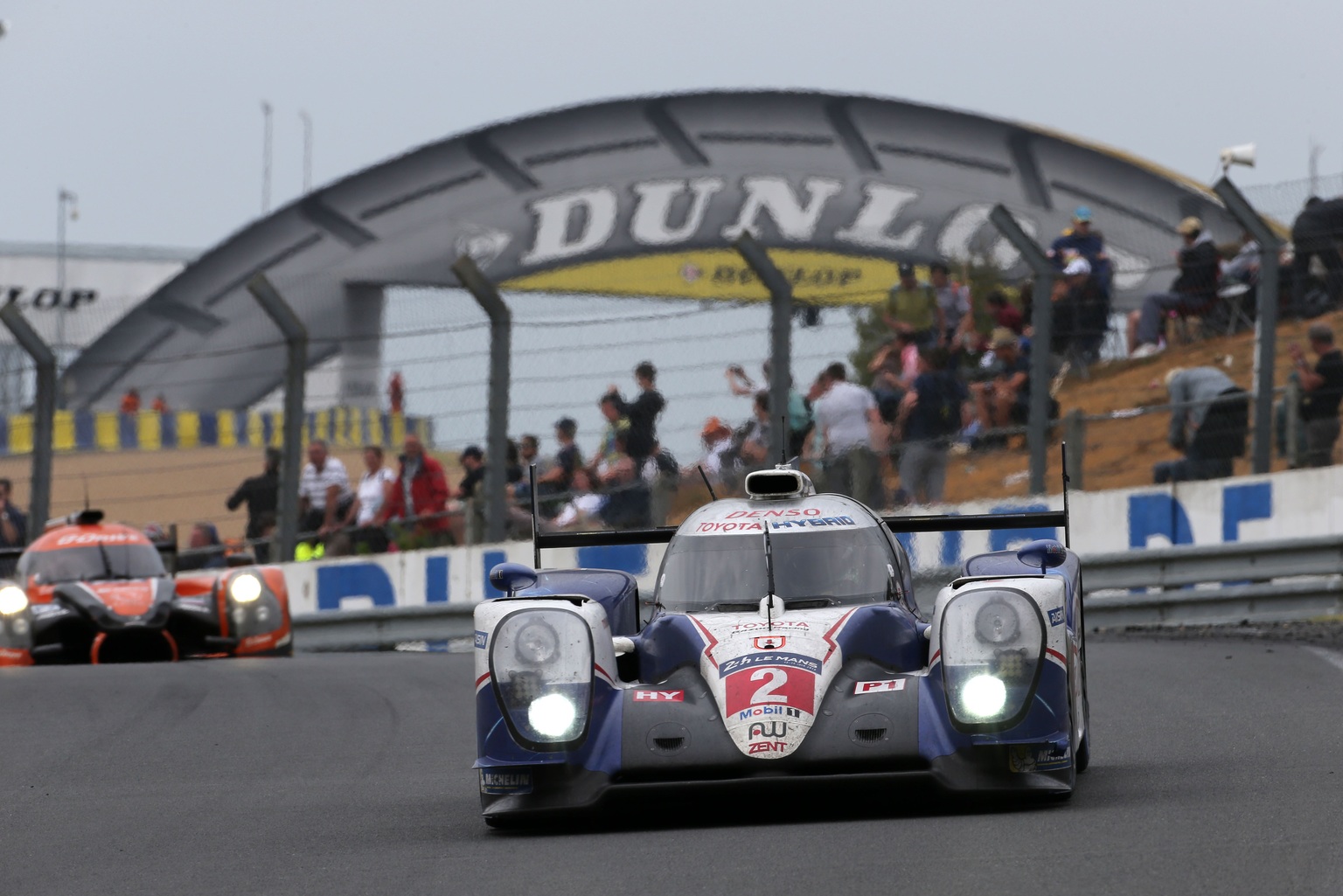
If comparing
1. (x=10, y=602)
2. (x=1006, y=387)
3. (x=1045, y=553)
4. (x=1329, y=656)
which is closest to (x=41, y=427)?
(x=10, y=602)

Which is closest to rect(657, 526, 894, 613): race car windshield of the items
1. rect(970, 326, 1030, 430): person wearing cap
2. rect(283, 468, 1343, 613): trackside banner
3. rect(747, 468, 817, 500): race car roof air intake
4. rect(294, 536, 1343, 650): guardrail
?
rect(747, 468, 817, 500): race car roof air intake

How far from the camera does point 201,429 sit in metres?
18.2

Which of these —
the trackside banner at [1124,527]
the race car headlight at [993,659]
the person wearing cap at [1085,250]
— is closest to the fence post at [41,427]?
the trackside banner at [1124,527]

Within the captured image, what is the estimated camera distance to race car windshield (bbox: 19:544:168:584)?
15.3 meters

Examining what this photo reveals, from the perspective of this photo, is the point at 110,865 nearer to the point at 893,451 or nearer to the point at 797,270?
the point at 893,451

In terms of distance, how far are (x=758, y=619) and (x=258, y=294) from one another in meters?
10.1

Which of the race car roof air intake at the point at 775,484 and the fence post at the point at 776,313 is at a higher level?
the fence post at the point at 776,313

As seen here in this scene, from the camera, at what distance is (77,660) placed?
14.6 metres

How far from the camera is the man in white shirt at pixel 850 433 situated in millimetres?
15023

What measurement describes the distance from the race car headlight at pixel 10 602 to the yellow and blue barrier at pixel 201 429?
2856 millimetres

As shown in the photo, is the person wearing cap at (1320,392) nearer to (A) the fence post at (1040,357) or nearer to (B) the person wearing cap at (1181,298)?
(B) the person wearing cap at (1181,298)

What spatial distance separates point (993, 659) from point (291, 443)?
37.1ft

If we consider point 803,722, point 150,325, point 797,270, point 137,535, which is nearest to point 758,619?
point 803,722

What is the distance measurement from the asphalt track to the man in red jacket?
5686 mm
